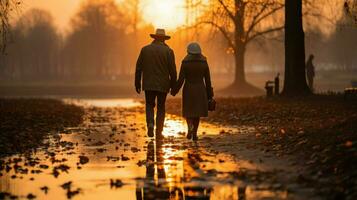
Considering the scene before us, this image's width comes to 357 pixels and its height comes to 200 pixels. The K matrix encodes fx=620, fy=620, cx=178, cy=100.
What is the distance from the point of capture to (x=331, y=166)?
338 inches

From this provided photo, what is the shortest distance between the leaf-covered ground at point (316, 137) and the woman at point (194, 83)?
1.50 metres

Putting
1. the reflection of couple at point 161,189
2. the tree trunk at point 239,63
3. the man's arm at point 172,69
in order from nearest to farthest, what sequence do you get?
the reflection of couple at point 161,189, the man's arm at point 172,69, the tree trunk at point 239,63

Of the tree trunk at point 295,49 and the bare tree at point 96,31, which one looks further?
the bare tree at point 96,31

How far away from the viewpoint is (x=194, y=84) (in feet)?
44.9

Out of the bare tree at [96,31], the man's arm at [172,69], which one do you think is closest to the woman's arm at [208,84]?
the man's arm at [172,69]

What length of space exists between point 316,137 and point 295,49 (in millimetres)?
13019

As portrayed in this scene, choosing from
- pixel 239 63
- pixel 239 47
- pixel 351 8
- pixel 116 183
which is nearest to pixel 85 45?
pixel 239 63

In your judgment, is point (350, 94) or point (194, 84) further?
point (350, 94)

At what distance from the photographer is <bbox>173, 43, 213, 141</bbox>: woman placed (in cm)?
1346

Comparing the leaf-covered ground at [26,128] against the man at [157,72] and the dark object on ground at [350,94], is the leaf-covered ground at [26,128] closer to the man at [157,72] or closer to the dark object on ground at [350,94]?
the man at [157,72]

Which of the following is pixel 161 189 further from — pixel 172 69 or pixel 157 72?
pixel 172 69

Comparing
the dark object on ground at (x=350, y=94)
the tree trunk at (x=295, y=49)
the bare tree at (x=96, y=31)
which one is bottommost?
the dark object on ground at (x=350, y=94)

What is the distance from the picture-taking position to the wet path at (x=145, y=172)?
748 centimetres

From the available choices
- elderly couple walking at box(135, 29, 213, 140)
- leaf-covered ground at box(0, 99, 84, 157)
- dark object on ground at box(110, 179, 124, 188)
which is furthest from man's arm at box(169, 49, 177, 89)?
dark object on ground at box(110, 179, 124, 188)
